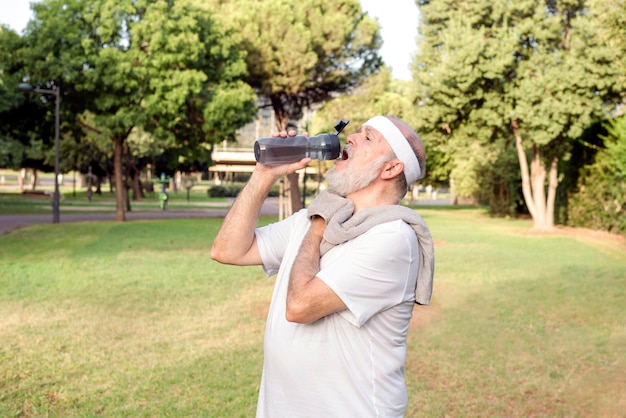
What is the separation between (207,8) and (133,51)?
536 cm

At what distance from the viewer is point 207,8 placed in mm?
33469

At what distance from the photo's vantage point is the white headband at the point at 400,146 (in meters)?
2.78

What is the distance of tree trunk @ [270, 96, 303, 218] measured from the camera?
31.1 meters

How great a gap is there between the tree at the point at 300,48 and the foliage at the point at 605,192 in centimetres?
1068

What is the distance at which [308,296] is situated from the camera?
2561mm

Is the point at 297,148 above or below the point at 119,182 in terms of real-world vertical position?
above

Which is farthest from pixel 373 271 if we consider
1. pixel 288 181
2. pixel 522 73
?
pixel 288 181

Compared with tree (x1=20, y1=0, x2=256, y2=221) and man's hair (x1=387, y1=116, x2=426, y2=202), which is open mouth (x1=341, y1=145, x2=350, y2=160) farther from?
tree (x1=20, y1=0, x2=256, y2=221)

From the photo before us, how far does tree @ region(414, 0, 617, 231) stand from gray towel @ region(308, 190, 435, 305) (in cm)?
2437

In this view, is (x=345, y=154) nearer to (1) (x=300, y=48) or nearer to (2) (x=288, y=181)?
(2) (x=288, y=181)

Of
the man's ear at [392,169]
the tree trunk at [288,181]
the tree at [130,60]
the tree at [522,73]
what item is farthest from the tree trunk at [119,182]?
the man's ear at [392,169]

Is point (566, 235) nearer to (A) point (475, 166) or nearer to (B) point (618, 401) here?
(A) point (475, 166)

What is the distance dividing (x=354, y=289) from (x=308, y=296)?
149 millimetres

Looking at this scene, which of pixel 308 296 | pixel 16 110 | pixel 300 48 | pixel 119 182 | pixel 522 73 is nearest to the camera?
pixel 308 296
